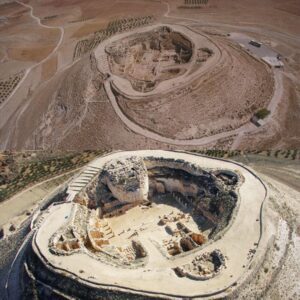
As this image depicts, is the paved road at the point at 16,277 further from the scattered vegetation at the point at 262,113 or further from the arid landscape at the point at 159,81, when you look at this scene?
the scattered vegetation at the point at 262,113

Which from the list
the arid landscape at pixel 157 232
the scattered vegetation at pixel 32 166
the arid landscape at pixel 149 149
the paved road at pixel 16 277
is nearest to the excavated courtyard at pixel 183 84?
the arid landscape at pixel 149 149

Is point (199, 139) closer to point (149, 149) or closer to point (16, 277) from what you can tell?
point (149, 149)

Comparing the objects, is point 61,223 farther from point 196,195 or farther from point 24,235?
point 196,195

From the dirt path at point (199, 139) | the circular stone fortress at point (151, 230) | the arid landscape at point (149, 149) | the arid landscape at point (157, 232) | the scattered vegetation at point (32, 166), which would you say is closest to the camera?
the circular stone fortress at point (151, 230)

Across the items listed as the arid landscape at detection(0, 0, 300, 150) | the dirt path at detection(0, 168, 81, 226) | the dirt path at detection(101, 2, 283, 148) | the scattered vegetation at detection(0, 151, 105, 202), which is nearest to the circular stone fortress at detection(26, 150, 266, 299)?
the dirt path at detection(0, 168, 81, 226)

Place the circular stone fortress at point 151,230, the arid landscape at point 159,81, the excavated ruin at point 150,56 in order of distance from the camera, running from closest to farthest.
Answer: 1. the circular stone fortress at point 151,230
2. the arid landscape at point 159,81
3. the excavated ruin at point 150,56

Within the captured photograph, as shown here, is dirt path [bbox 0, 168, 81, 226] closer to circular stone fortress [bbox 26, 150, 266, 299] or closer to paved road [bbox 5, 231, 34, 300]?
circular stone fortress [bbox 26, 150, 266, 299]
